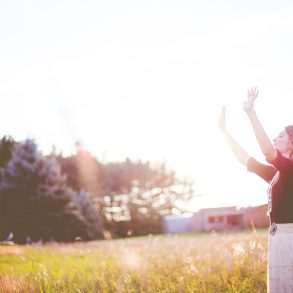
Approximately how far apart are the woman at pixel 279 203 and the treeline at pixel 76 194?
4.57m

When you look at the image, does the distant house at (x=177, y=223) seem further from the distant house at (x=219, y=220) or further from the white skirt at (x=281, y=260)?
the white skirt at (x=281, y=260)

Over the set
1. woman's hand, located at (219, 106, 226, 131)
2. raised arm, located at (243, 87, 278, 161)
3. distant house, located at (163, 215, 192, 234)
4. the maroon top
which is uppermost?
woman's hand, located at (219, 106, 226, 131)

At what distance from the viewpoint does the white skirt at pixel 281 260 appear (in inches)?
117

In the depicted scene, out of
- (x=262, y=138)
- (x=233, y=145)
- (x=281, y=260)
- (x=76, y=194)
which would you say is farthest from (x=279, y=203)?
(x=76, y=194)

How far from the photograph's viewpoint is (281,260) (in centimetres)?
301

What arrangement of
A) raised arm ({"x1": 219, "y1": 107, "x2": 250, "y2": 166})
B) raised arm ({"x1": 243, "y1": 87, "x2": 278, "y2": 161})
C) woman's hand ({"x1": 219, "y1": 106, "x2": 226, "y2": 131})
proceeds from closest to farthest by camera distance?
raised arm ({"x1": 243, "y1": 87, "x2": 278, "y2": 161}) < raised arm ({"x1": 219, "y1": 107, "x2": 250, "y2": 166}) < woman's hand ({"x1": 219, "y1": 106, "x2": 226, "y2": 131})

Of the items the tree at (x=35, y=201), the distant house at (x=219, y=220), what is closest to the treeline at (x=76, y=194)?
the tree at (x=35, y=201)

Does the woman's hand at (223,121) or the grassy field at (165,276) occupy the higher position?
the woman's hand at (223,121)

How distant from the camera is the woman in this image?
116 inches

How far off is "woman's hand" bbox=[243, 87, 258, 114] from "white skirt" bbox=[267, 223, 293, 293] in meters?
0.90

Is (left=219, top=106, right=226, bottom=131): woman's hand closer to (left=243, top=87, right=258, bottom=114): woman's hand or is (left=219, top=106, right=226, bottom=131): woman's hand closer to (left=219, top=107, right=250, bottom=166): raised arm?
(left=219, top=107, right=250, bottom=166): raised arm

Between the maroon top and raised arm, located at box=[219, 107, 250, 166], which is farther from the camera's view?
raised arm, located at box=[219, 107, 250, 166]

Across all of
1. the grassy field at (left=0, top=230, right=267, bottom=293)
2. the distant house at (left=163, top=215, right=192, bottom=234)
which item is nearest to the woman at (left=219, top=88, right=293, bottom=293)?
the grassy field at (left=0, top=230, right=267, bottom=293)

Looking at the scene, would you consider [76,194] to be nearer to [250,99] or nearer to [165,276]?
[165,276]
